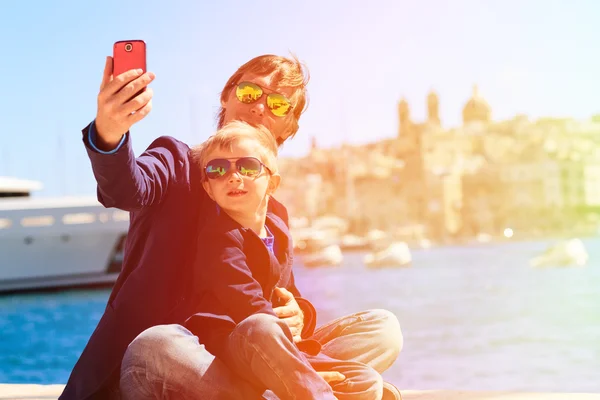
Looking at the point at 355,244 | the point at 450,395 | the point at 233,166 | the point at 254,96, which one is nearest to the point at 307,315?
the point at 233,166

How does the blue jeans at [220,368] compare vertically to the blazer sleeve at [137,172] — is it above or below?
below

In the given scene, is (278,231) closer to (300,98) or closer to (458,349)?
(300,98)

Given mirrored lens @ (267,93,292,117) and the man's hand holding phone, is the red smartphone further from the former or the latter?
mirrored lens @ (267,93,292,117)

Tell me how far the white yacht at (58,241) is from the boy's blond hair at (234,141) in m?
17.0

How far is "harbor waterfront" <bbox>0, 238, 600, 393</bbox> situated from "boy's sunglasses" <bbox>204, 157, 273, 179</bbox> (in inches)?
295

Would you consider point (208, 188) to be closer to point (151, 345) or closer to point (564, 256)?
point (151, 345)

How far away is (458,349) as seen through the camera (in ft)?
82.0

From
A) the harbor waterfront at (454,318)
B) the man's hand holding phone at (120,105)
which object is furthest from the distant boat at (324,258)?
the man's hand holding phone at (120,105)

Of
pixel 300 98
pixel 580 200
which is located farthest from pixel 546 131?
pixel 300 98

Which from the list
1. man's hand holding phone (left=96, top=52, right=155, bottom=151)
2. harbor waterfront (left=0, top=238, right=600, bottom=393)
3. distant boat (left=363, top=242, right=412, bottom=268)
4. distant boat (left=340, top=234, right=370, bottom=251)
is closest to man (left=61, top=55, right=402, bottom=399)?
man's hand holding phone (left=96, top=52, right=155, bottom=151)

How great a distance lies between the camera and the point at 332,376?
4.96 feet

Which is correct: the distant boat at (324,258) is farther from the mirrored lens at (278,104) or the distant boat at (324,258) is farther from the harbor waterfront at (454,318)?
the mirrored lens at (278,104)

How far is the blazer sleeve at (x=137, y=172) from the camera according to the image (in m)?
1.27

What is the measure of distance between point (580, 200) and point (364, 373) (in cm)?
5343
